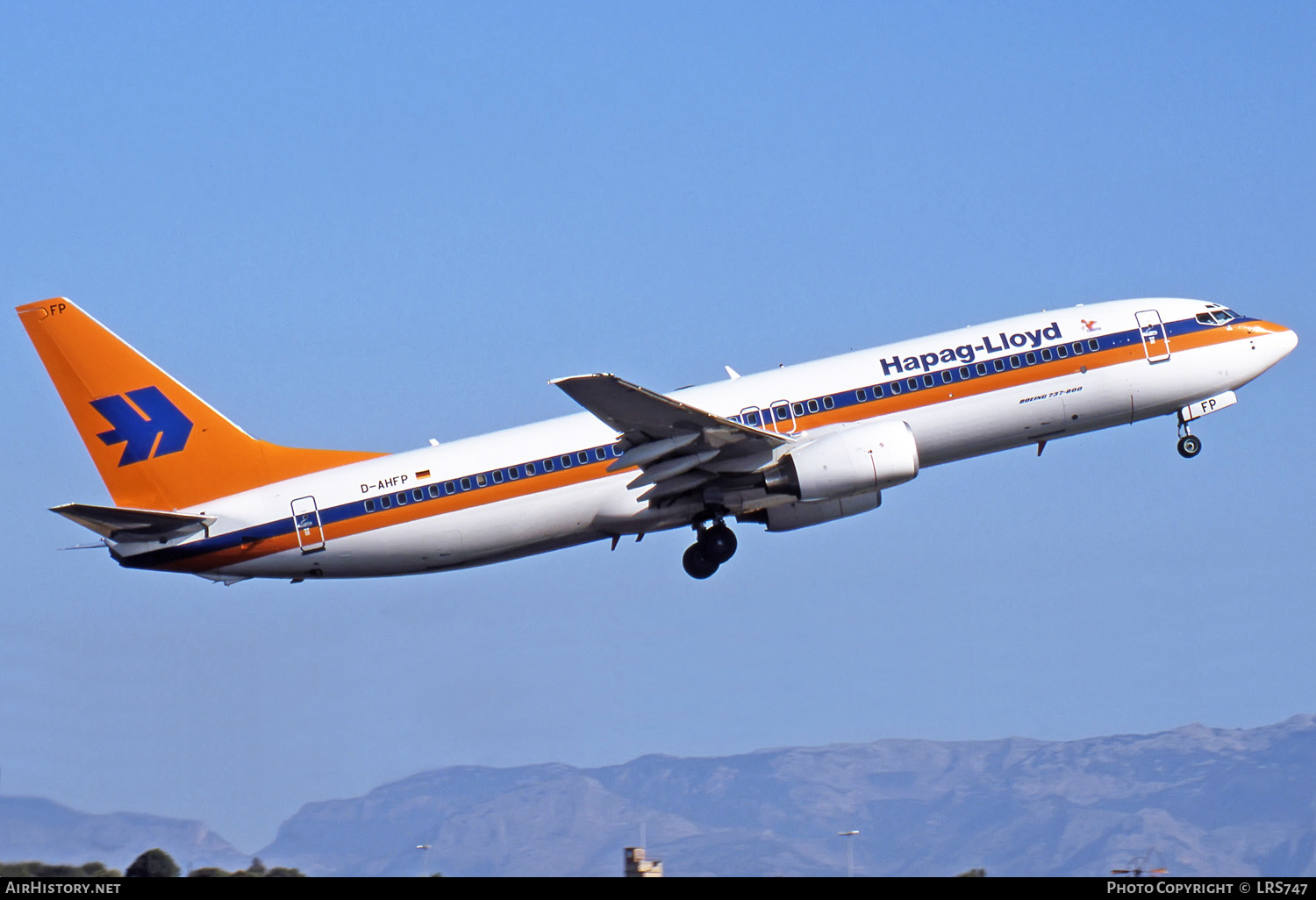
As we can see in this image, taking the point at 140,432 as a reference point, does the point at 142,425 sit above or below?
above

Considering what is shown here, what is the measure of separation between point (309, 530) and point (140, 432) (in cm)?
631

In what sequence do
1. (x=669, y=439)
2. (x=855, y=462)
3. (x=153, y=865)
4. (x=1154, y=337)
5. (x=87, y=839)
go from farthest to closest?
(x=87, y=839), (x=153, y=865), (x=1154, y=337), (x=669, y=439), (x=855, y=462)

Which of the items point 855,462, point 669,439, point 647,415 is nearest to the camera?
point 647,415

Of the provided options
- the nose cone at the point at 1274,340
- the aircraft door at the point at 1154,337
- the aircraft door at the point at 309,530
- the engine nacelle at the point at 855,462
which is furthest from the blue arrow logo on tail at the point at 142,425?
the nose cone at the point at 1274,340

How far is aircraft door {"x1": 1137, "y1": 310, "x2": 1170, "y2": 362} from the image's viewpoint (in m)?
40.7

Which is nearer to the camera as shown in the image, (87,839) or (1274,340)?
(1274,340)

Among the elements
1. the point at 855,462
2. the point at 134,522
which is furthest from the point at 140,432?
the point at 855,462

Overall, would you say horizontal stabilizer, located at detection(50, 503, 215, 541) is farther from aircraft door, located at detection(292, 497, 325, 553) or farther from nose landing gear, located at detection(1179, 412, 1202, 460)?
nose landing gear, located at detection(1179, 412, 1202, 460)

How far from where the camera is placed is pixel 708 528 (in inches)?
1639

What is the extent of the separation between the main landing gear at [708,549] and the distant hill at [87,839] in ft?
55.5

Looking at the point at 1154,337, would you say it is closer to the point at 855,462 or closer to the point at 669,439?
the point at 855,462

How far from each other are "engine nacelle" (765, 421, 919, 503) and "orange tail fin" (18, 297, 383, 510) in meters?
12.6

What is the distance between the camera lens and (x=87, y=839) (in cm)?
6919

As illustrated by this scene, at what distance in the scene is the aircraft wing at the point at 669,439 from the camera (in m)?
36.4
